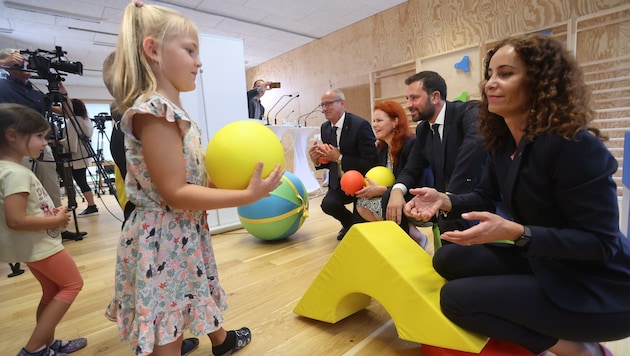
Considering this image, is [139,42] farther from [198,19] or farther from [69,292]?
[198,19]

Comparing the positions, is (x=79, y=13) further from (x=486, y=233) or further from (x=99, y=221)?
(x=486, y=233)

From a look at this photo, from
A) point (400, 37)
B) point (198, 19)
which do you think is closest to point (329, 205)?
point (400, 37)

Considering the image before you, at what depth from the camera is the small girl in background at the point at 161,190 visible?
828 mm

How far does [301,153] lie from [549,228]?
13.2 ft

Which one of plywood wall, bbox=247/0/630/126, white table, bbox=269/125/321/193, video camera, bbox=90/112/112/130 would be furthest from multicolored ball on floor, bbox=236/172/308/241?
video camera, bbox=90/112/112/130

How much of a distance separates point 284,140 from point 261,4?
222cm

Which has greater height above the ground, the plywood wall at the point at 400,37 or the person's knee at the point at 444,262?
the plywood wall at the point at 400,37

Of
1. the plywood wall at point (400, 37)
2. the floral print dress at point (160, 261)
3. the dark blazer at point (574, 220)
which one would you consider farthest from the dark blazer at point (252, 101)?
the dark blazer at point (574, 220)

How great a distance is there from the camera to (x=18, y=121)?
1225 mm

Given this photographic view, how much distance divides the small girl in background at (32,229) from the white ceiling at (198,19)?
4.28 metres

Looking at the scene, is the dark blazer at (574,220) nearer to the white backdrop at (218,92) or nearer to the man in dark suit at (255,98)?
the white backdrop at (218,92)

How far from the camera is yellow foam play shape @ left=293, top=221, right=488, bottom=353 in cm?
102

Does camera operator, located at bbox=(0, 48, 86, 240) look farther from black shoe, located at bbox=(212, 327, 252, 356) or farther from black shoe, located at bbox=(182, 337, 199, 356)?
black shoe, located at bbox=(212, 327, 252, 356)

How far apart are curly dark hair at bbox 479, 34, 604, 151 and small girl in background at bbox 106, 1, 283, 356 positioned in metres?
0.77
